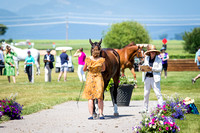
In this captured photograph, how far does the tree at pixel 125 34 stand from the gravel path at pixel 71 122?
3488 inches

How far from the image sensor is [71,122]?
10266mm

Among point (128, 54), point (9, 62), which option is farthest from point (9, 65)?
point (128, 54)

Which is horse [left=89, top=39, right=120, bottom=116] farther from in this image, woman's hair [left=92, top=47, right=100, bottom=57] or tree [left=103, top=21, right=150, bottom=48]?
tree [left=103, top=21, right=150, bottom=48]

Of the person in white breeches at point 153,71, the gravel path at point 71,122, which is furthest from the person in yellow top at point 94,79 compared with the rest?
the person in white breeches at point 153,71

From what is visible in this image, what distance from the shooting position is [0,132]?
28.9ft

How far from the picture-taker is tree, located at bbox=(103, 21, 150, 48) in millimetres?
101500

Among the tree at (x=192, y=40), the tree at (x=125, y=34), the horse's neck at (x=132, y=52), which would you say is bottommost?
the horse's neck at (x=132, y=52)

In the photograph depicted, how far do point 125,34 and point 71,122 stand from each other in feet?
303

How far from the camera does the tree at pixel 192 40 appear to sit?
70.1 meters

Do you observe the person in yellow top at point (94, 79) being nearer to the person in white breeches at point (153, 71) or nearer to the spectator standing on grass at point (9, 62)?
the person in white breeches at point (153, 71)

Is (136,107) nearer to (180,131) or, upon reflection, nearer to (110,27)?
(180,131)

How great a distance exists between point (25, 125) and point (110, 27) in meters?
96.7

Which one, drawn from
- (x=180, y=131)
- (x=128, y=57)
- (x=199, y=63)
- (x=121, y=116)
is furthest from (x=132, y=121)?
(x=199, y=63)

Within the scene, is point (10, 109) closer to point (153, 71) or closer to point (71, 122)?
point (71, 122)
